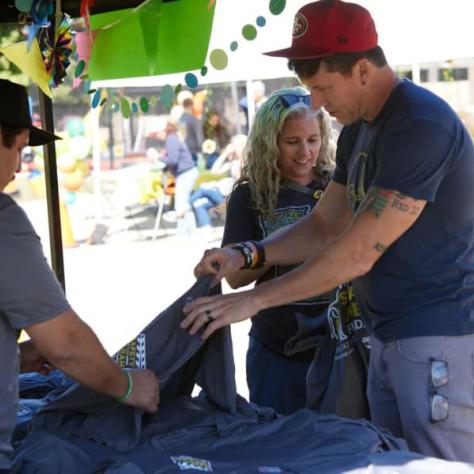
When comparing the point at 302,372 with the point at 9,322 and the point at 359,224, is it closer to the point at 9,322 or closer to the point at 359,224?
the point at 359,224

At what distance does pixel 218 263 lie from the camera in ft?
8.25

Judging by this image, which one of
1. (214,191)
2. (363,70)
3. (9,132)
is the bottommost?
(214,191)

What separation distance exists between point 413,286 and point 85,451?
2.94 ft

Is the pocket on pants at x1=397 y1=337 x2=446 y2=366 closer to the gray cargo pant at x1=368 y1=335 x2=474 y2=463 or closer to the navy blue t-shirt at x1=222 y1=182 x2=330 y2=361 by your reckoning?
the gray cargo pant at x1=368 y1=335 x2=474 y2=463

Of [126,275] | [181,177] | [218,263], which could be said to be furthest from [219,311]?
[181,177]

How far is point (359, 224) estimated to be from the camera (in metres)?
2.22

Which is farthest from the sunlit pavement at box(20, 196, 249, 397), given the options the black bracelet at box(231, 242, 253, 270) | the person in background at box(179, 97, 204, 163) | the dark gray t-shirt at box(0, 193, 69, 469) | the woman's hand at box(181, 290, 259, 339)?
→ the dark gray t-shirt at box(0, 193, 69, 469)

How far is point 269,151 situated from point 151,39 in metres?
0.55

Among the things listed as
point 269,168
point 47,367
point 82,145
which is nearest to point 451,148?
point 269,168

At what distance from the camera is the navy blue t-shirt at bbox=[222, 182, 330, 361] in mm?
3029

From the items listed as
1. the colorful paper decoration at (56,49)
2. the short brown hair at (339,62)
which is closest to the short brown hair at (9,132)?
the short brown hair at (339,62)

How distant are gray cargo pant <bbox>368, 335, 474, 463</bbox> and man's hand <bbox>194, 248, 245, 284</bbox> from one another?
0.51 metres

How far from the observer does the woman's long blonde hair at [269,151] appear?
308 centimetres

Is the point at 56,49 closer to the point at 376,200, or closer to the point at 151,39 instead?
the point at 151,39
